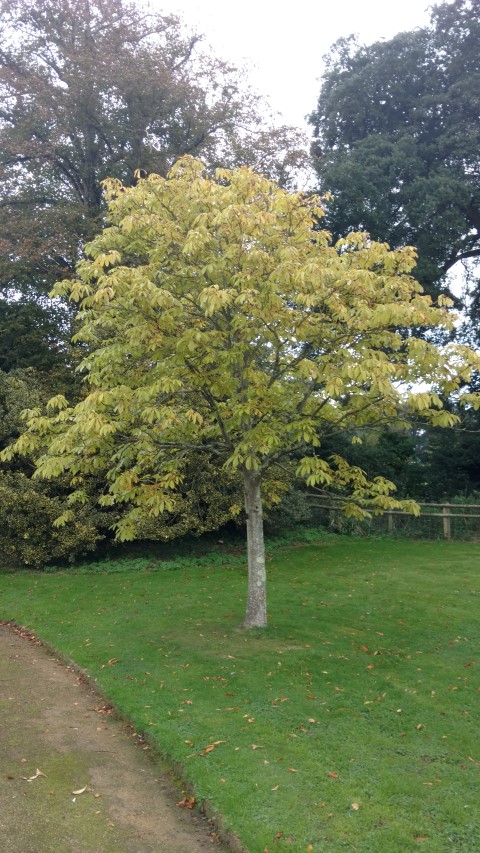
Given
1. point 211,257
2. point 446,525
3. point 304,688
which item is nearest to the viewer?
point 304,688

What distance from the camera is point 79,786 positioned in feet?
18.1

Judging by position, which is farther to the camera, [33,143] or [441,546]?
[33,143]

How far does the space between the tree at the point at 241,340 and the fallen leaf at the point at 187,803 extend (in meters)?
3.38

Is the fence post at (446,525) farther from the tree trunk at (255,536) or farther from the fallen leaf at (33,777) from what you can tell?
the fallen leaf at (33,777)

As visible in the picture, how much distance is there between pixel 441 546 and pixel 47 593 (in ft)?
34.5

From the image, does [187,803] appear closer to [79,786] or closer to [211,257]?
[79,786]

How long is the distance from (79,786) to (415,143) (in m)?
23.8

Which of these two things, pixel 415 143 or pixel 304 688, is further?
pixel 415 143

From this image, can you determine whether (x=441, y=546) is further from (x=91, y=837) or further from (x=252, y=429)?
(x=91, y=837)

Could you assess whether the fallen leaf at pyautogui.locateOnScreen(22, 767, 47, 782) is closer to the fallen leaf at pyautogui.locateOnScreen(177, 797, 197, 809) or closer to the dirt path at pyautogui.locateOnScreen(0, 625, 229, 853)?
the dirt path at pyautogui.locateOnScreen(0, 625, 229, 853)

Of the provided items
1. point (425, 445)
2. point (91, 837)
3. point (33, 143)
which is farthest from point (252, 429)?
point (425, 445)

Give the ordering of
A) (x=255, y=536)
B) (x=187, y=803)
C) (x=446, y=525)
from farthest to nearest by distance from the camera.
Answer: (x=446, y=525) → (x=255, y=536) → (x=187, y=803)

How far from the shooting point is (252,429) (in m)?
8.32

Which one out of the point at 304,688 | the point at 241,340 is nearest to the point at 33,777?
the point at 304,688
